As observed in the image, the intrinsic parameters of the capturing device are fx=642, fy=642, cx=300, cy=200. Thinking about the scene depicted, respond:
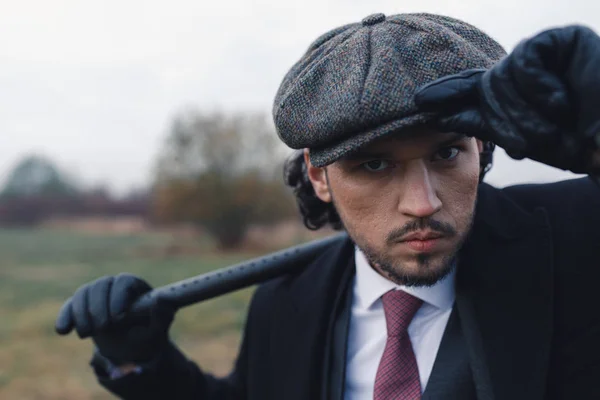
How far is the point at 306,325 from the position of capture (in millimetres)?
2275

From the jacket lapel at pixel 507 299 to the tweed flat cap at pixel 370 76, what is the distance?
0.56m

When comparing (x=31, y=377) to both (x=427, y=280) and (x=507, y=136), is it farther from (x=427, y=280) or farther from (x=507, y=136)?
(x=507, y=136)

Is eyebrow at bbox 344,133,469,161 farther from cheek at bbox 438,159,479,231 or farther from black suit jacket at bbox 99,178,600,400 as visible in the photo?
black suit jacket at bbox 99,178,600,400

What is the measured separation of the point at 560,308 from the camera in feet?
6.14

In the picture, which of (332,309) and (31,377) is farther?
(31,377)

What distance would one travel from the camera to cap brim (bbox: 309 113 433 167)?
162 centimetres

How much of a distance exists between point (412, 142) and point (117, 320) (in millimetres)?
1251

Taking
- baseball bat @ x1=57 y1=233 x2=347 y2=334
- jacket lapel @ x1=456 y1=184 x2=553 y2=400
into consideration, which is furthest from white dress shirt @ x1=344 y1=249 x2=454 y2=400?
baseball bat @ x1=57 y1=233 x2=347 y2=334

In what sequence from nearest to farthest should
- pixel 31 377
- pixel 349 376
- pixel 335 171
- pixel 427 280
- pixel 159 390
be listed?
1. pixel 427 280
2. pixel 335 171
3. pixel 349 376
4. pixel 159 390
5. pixel 31 377

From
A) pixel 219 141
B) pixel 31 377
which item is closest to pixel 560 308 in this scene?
pixel 31 377

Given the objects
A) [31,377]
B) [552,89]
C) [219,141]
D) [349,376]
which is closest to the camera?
[552,89]

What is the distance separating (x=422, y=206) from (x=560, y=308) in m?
0.55

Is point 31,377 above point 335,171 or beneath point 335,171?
beneath

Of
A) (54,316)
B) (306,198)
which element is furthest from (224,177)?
(306,198)
